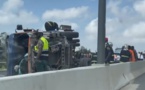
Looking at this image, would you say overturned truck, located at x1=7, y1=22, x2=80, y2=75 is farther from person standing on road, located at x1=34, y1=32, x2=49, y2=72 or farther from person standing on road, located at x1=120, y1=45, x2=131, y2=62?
person standing on road, located at x1=120, y1=45, x2=131, y2=62

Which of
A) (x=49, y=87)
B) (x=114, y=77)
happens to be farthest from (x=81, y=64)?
(x=49, y=87)

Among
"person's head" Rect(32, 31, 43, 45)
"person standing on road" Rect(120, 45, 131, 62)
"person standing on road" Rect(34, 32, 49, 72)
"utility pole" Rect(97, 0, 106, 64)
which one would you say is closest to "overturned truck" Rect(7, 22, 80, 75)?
"person's head" Rect(32, 31, 43, 45)

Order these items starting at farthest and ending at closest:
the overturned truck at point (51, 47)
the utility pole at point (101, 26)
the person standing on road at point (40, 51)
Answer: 1. the utility pole at point (101, 26)
2. the overturned truck at point (51, 47)
3. the person standing on road at point (40, 51)

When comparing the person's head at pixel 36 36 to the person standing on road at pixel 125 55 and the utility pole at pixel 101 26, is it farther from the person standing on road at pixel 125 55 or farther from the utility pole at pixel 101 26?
the person standing on road at pixel 125 55

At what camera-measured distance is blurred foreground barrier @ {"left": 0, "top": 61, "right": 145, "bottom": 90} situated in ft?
18.6

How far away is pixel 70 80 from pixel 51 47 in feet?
16.4

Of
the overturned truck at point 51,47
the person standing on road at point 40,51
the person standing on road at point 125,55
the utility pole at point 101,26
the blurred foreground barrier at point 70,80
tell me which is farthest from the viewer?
→ the person standing on road at point 125,55

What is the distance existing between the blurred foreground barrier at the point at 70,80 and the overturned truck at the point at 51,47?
1561 mm

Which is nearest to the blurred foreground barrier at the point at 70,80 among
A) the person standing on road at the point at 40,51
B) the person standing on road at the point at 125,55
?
the person standing on road at the point at 40,51

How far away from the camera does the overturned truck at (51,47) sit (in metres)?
12.0

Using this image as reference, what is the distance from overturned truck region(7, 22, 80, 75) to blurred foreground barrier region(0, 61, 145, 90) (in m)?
1.56

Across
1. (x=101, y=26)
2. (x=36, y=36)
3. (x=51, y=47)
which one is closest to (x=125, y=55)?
(x=101, y=26)

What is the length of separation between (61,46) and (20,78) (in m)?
8.02

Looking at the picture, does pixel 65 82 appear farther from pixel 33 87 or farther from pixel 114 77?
pixel 114 77
